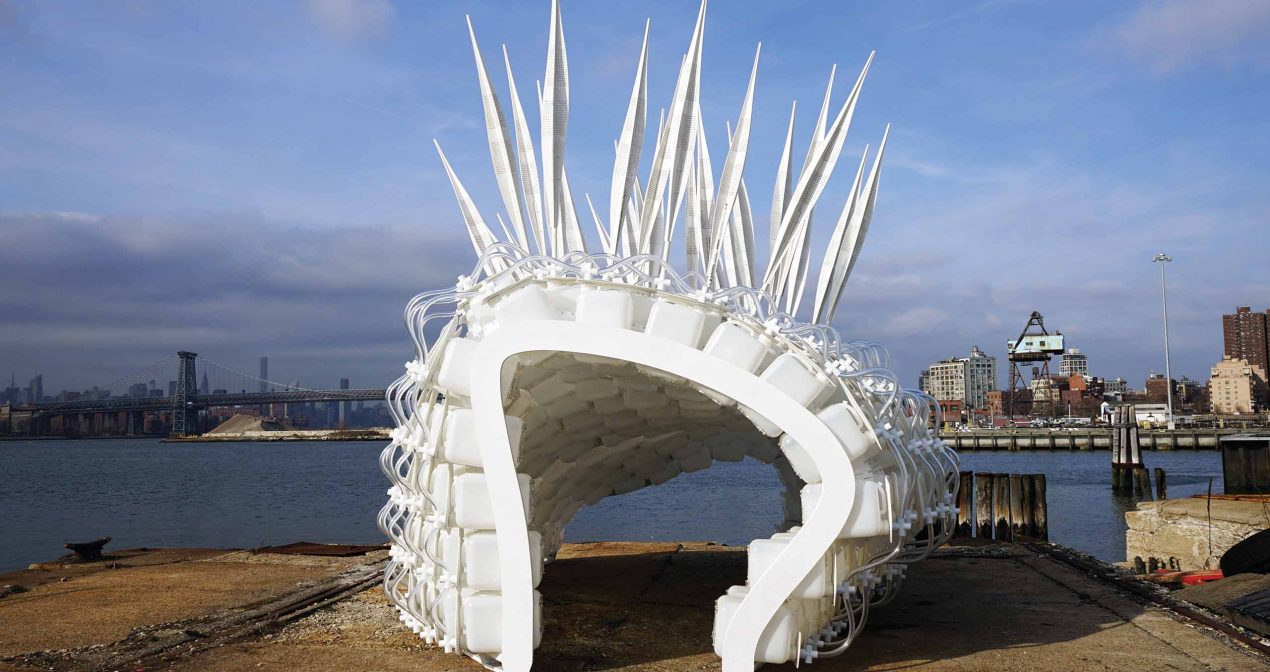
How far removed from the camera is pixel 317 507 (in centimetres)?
3888

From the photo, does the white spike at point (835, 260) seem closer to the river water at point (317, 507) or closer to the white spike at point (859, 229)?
the white spike at point (859, 229)

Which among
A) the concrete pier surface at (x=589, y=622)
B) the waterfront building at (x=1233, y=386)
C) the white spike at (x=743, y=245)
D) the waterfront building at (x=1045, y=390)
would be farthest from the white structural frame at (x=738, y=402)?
the waterfront building at (x=1233, y=386)

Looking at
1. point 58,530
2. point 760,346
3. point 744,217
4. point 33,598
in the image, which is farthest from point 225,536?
point 760,346

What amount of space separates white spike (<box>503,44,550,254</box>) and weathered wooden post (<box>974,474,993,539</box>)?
44.2 ft

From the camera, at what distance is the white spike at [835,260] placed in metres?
10.7

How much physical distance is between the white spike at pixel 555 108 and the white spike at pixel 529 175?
257mm

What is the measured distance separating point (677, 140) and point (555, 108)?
1255mm

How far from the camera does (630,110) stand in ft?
31.8

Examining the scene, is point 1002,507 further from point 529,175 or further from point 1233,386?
point 1233,386

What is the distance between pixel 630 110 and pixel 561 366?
2730 millimetres

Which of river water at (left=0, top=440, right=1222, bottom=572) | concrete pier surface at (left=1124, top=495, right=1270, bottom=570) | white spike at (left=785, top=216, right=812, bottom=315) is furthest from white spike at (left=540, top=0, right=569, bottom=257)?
river water at (left=0, top=440, right=1222, bottom=572)

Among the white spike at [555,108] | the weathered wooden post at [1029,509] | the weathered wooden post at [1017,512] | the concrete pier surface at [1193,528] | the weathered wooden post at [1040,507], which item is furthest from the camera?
the weathered wooden post at [1017,512]

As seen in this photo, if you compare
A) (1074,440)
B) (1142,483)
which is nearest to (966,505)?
Result: (1142,483)

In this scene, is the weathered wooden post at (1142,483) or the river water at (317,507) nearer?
the river water at (317,507)
